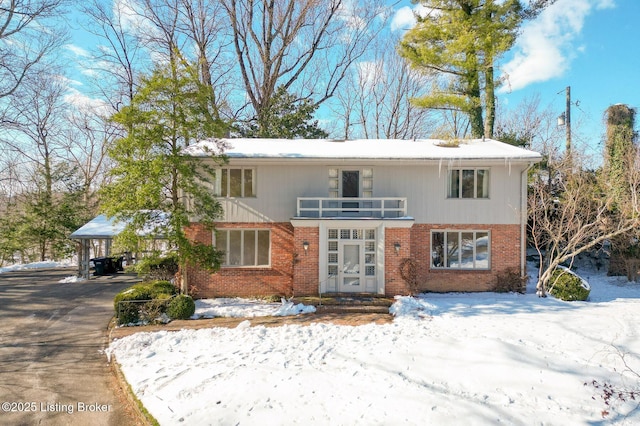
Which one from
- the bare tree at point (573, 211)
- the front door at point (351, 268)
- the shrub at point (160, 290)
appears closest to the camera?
the shrub at point (160, 290)

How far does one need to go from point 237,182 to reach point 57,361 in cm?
783

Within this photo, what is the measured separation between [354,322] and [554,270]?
8.85m

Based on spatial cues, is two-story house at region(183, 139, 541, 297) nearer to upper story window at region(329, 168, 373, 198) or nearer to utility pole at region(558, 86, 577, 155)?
upper story window at region(329, 168, 373, 198)

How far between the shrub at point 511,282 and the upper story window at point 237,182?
1076 centimetres

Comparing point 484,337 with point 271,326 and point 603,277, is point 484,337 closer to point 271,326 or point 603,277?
point 271,326

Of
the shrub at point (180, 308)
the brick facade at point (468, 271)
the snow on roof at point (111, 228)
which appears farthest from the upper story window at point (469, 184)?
the snow on roof at point (111, 228)

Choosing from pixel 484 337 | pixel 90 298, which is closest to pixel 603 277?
pixel 484 337

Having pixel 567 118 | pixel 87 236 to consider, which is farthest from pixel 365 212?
pixel 567 118

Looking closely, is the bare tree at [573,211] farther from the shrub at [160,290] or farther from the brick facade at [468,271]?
the shrub at [160,290]

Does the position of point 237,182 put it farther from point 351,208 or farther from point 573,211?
point 573,211

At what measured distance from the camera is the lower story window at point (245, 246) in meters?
13.0

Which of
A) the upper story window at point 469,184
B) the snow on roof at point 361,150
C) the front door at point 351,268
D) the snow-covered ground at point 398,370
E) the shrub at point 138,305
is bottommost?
the snow-covered ground at point 398,370

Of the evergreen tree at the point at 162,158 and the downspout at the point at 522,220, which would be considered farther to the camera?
the downspout at the point at 522,220

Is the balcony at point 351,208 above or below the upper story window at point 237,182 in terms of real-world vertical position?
below
